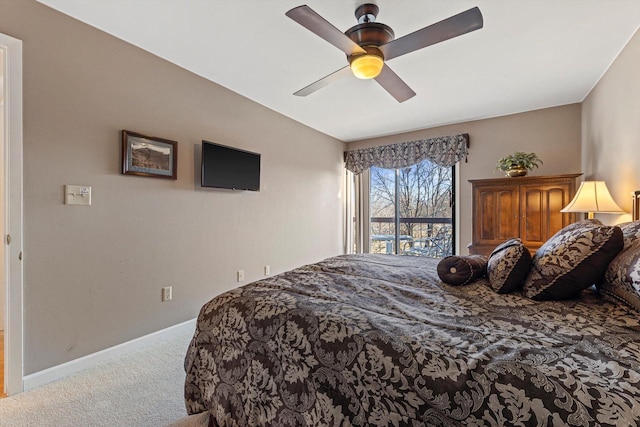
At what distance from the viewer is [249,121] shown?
11.3ft

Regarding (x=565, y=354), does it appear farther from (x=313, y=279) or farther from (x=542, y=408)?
(x=313, y=279)

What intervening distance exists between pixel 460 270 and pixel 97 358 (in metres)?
2.59

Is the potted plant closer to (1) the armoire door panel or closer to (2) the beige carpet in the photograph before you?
(1) the armoire door panel

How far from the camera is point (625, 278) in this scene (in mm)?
1109

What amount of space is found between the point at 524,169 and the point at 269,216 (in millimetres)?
3038

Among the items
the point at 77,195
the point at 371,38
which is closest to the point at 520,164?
the point at 371,38

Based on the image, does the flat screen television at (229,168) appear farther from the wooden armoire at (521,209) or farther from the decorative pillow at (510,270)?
the wooden armoire at (521,209)

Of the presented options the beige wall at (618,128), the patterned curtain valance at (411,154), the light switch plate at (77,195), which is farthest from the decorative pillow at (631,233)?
the light switch plate at (77,195)

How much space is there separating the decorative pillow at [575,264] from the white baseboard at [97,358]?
2.72 meters

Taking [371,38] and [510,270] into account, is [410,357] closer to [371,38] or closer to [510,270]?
[510,270]

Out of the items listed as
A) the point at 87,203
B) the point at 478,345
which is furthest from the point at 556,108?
the point at 87,203

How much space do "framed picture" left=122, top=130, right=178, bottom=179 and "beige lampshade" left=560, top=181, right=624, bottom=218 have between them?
3.54 metres

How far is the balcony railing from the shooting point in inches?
176

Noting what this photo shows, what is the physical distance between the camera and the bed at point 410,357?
723mm
